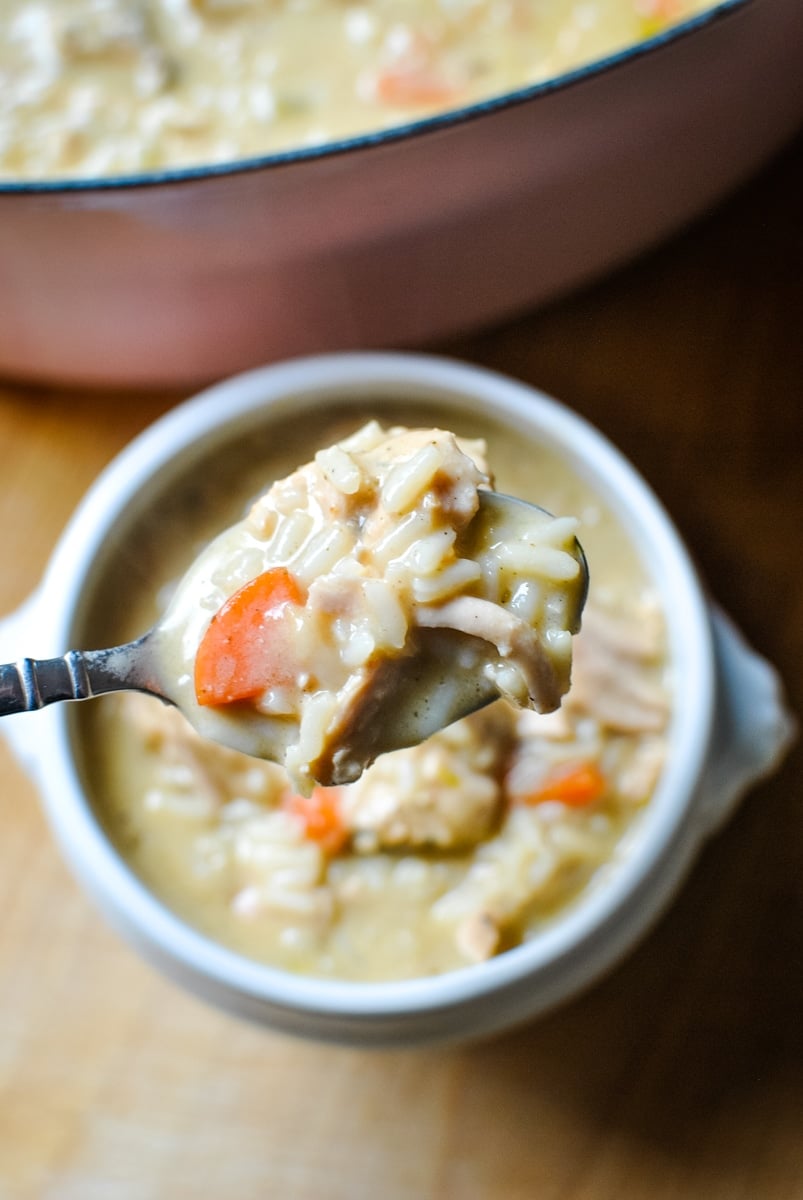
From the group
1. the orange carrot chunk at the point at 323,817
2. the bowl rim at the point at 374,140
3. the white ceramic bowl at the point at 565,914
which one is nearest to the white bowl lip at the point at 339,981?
the white ceramic bowl at the point at 565,914

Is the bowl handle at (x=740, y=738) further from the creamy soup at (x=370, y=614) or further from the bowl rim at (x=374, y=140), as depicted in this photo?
the bowl rim at (x=374, y=140)

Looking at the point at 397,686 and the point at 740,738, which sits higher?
the point at 397,686

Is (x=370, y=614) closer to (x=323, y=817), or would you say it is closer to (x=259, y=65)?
(x=323, y=817)

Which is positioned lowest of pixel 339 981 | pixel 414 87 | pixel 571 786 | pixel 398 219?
pixel 339 981

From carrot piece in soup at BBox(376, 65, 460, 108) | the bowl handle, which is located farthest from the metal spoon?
carrot piece in soup at BBox(376, 65, 460, 108)

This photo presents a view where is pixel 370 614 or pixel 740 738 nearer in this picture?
pixel 370 614

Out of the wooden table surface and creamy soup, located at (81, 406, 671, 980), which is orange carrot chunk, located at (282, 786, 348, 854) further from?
the wooden table surface

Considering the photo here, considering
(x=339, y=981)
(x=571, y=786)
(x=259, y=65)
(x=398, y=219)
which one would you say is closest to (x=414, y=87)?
(x=259, y=65)
